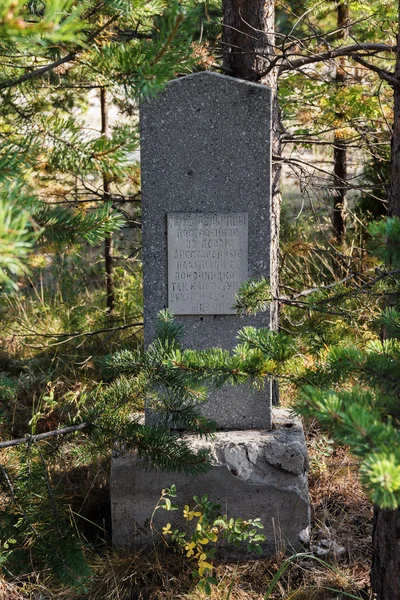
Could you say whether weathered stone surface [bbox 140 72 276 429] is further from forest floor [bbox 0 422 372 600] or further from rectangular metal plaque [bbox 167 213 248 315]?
forest floor [bbox 0 422 372 600]

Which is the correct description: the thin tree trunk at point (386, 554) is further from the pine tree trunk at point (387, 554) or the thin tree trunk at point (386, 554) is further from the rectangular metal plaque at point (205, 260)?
the rectangular metal plaque at point (205, 260)

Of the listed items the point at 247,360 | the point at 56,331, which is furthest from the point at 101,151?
the point at 56,331

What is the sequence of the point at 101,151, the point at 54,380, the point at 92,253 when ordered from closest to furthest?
the point at 101,151 < the point at 54,380 < the point at 92,253

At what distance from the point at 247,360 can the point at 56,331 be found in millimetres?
3671

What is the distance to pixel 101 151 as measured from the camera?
2.35 metres

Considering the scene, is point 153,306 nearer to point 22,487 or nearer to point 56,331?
point 22,487

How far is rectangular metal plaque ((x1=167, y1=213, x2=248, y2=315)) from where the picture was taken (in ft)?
10.5

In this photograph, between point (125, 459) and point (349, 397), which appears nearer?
point (349, 397)

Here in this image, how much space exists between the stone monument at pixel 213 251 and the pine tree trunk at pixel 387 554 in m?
0.51

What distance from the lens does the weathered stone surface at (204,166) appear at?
3127 mm

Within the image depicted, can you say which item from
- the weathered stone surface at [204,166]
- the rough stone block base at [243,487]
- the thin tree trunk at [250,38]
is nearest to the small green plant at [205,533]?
the rough stone block base at [243,487]

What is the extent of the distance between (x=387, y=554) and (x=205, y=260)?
1.45 m

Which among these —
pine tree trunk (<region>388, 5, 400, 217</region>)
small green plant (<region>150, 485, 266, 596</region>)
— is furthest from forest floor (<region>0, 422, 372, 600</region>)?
pine tree trunk (<region>388, 5, 400, 217</region>)

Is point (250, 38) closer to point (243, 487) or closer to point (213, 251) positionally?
point (213, 251)
